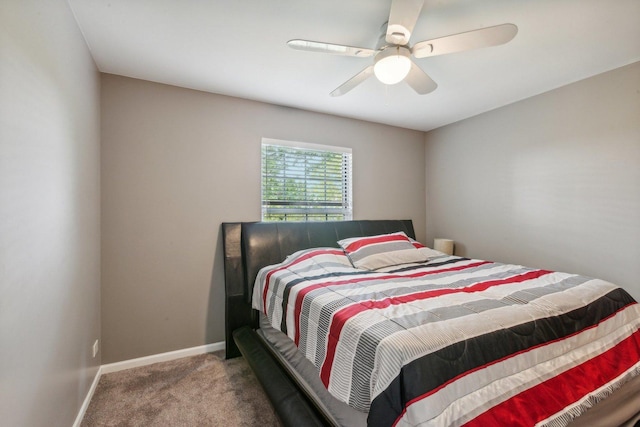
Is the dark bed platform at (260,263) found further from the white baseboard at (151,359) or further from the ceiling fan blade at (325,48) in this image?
the ceiling fan blade at (325,48)

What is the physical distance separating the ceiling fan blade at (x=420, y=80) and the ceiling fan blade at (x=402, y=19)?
0.25 m

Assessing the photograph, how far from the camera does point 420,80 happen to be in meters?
1.97

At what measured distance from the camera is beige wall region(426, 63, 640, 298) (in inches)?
90.0

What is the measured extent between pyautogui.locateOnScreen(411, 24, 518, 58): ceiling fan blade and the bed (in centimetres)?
137

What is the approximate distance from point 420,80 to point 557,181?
1.82m

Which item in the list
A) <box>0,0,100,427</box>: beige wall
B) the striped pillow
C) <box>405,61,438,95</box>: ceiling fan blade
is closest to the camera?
<box>0,0,100,427</box>: beige wall

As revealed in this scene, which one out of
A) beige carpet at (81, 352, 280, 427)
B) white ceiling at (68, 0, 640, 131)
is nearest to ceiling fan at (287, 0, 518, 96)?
white ceiling at (68, 0, 640, 131)

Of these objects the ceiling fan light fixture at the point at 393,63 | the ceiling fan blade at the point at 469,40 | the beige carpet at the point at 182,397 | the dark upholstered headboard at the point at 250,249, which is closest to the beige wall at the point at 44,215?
the beige carpet at the point at 182,397

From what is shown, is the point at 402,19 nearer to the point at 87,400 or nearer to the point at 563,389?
the point at 563,389

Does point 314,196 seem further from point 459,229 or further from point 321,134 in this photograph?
point 459,229

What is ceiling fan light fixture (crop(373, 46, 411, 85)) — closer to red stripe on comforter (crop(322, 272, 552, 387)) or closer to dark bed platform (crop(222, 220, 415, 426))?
red stripe on comforter (crop(322, 272, 552, 387))

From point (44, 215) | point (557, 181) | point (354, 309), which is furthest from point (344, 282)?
point (557, 181)

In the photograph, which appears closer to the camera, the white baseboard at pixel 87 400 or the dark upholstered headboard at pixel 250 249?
the white baseboard at pixel 87 400

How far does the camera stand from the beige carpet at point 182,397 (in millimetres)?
1757
